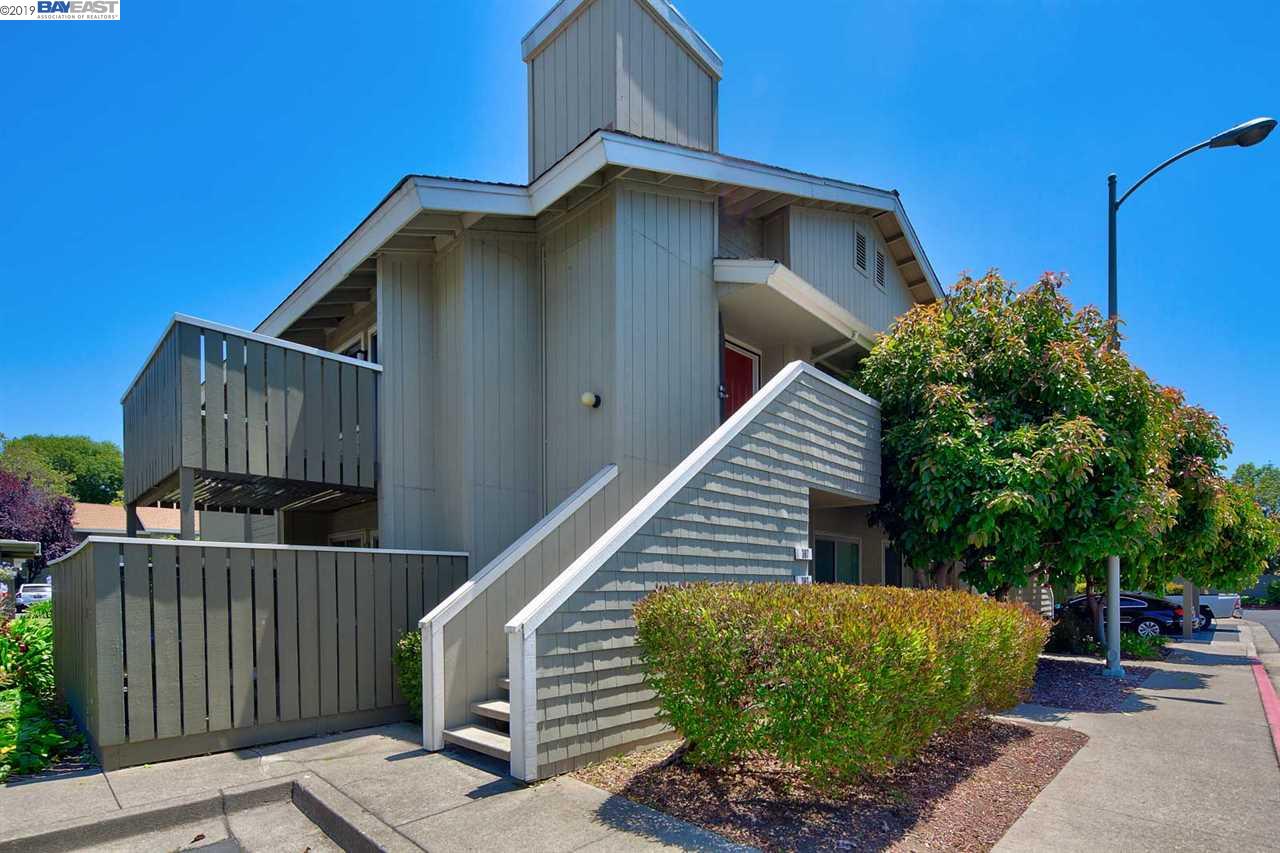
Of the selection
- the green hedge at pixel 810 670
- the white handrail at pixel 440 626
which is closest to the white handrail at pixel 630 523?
the white handrail at pixel 440 626

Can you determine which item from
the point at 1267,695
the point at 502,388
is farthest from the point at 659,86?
the point at 1267,695

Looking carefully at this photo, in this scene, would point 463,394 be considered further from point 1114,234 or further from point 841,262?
point 1114,234

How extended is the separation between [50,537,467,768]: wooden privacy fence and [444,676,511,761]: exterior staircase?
55.2 inches

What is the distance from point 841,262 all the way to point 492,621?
8449 mm

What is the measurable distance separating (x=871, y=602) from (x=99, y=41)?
1151 cm

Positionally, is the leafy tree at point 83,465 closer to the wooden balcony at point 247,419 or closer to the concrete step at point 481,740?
the wooden balcony at point 247,419

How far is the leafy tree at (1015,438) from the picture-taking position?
29.4 feet

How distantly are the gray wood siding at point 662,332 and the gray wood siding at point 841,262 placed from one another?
2.01 meters

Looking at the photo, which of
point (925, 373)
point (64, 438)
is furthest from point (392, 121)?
point (64, 438)

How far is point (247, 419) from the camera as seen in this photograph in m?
7.38

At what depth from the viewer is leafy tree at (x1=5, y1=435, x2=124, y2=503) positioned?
70188 millimetres

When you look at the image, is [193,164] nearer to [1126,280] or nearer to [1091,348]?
[1091,348]

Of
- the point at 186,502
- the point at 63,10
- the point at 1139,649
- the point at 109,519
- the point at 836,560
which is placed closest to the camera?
the point at 186,502

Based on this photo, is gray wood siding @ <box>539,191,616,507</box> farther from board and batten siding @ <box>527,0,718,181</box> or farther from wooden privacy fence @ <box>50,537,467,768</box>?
wooden privacy fence @ <box>50,537,467,768</box>
